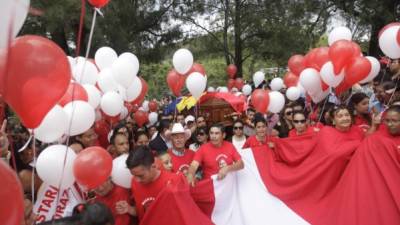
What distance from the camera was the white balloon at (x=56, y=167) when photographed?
9.25 feet

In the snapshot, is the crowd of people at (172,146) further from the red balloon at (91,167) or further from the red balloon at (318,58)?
the red balloon at (318,58)

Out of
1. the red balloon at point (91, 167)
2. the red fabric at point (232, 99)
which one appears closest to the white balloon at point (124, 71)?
the red balloon at point (91, 167)

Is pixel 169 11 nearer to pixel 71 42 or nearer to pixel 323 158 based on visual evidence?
pixel 71 42

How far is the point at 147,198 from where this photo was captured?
3240 mm

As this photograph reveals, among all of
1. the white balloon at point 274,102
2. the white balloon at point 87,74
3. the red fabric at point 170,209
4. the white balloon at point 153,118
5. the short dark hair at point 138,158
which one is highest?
the white balloon at point 87,74

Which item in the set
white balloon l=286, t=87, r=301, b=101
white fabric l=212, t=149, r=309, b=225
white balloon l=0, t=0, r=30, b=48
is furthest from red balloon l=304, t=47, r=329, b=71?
white balloon l=0, t=0, r=30, b=48

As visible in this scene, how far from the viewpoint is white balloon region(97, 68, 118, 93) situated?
16.7ft

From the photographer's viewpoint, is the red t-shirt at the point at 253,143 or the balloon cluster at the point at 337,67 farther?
the red t-shirt at the point at 253,143

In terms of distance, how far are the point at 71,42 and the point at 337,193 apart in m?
8.85

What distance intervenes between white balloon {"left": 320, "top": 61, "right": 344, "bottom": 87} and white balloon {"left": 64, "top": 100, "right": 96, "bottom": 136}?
2.56 m

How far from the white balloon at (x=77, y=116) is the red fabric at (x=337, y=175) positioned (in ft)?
6.34

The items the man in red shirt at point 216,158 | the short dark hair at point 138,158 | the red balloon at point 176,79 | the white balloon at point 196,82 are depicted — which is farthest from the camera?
the red balloon at point 176,79

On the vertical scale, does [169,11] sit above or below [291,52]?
above

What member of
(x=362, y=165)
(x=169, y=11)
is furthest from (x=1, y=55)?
(x=169, y=11)
